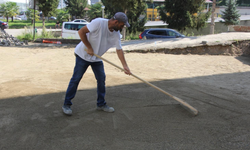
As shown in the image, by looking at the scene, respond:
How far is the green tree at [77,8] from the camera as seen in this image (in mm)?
34844

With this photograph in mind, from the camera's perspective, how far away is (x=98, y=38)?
3.16 m

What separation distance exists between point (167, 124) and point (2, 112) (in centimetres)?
248

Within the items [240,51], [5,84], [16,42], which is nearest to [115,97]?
[5,84]

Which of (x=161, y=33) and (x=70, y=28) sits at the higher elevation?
(x=70, y=28)

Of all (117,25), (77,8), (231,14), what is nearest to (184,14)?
(231,14)

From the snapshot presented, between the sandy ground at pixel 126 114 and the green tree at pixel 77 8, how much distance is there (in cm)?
3060

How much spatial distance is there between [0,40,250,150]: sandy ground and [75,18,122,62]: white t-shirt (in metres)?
0.94

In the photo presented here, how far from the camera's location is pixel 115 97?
4223 millimetres

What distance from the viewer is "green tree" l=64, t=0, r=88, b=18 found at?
34844 millimetres

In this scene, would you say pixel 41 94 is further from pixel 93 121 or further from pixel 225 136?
pixel 225 136

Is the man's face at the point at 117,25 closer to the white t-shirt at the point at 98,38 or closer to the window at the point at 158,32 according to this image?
the white t-shirt at the point at 98,38

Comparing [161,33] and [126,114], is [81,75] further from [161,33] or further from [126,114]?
[161,33]

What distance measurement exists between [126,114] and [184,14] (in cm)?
1609

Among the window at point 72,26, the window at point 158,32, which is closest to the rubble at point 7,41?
the window at point 72,26
